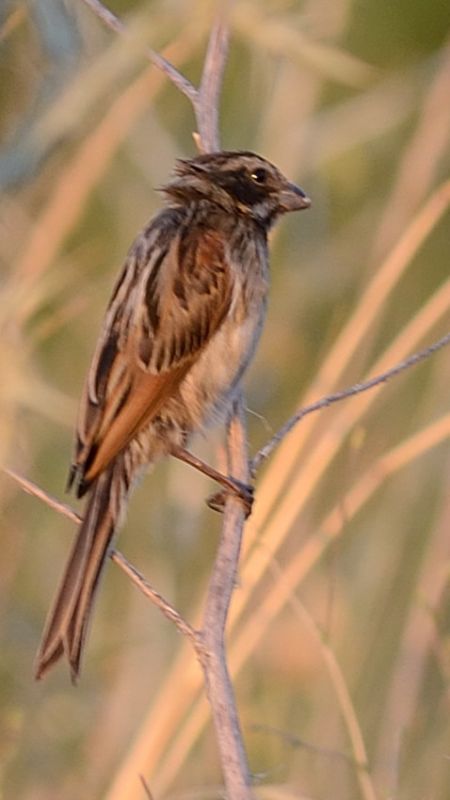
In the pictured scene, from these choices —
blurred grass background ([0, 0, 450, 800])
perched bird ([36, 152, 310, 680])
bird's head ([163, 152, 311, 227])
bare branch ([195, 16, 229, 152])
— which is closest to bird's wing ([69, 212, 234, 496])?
perched bird ([36, 152, 310, 680])

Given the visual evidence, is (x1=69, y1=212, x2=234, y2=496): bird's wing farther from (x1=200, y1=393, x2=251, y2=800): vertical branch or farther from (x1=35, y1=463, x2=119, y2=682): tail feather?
(x1=200, y1=393, x2=251, y2=800): vertical branch

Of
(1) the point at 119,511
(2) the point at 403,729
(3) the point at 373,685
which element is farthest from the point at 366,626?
(1) the point at 119,511

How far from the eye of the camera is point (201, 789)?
2389 mm

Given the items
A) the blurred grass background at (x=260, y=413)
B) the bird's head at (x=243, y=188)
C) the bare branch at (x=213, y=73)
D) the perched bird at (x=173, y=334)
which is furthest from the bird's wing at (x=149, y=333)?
the blurred grass background at (x=260, y=413)

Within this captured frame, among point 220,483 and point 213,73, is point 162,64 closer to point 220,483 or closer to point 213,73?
point 213,73

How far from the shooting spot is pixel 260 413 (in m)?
2.71

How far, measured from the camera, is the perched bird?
213 centimetres

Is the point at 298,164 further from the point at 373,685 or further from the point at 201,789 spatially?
the point at 201,789

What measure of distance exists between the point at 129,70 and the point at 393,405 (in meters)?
0.83

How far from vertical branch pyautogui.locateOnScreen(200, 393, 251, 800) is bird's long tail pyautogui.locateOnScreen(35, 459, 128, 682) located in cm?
18

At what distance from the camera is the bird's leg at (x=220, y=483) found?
7.26 feet

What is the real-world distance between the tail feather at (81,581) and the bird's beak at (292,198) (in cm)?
57

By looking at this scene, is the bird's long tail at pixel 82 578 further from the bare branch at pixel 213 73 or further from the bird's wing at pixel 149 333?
the bare branch at pixel 213 73

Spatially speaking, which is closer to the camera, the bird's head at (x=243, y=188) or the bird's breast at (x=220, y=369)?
the bird's breast at (x=220, y=369)
